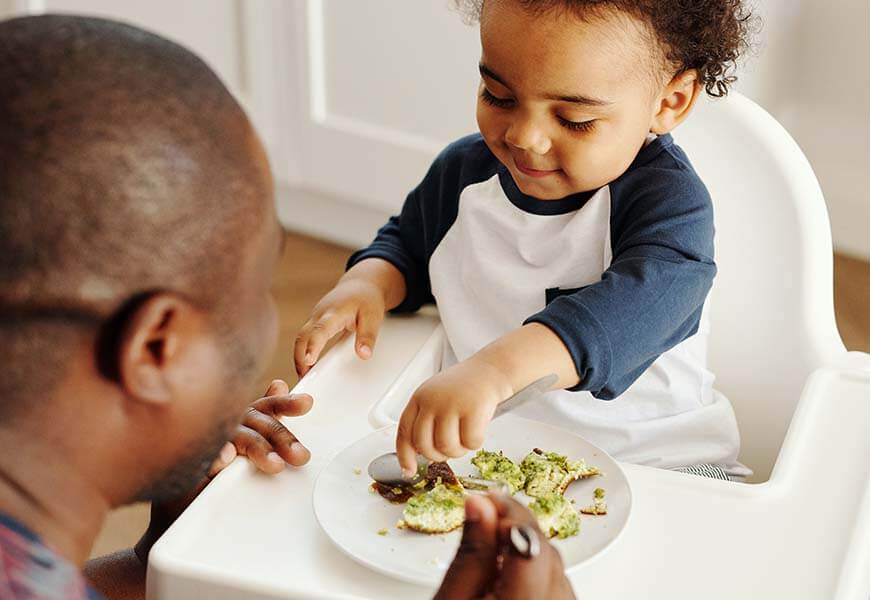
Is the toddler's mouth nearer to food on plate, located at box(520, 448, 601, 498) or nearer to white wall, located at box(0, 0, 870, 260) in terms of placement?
food on plate, located at box(520, 448, 601, 498)

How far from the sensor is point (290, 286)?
93.5 inches

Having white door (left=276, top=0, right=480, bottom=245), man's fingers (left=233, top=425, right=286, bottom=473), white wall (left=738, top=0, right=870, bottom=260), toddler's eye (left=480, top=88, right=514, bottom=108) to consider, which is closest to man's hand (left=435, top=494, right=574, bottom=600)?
man's fingers (left=233, top=425, right=286, bottom=473)

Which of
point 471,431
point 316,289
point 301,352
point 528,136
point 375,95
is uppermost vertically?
point 528,136

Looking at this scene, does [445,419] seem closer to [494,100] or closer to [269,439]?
[269,439]

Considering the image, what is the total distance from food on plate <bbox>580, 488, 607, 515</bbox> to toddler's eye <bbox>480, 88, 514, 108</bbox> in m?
0.35

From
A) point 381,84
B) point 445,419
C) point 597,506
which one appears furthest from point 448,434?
point 381,84

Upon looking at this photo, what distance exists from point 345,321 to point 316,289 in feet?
4.00

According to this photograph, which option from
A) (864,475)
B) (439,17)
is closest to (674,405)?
(864,475)

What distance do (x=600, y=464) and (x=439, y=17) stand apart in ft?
4.47

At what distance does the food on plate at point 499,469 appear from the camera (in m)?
0.90

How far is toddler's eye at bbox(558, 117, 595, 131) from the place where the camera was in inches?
41.2

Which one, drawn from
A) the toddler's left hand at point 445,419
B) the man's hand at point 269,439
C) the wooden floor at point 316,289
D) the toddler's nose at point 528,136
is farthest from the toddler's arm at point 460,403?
the wooden floor at point 316,289

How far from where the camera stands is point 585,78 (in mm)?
1015

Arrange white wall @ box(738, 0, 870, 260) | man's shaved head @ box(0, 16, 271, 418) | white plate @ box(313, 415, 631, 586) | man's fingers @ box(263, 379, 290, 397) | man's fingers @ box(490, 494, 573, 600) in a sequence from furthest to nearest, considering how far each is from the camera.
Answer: white wall @ box(738, 0, 870, 260)
man's fingers @ box(263, 379, 290, 397)
white plate @ box(313, 415, 631, 586)
man's fingers @ box(490, 494, 573, 600)
man's shaved head @ box(0, 16, 271, 418)
